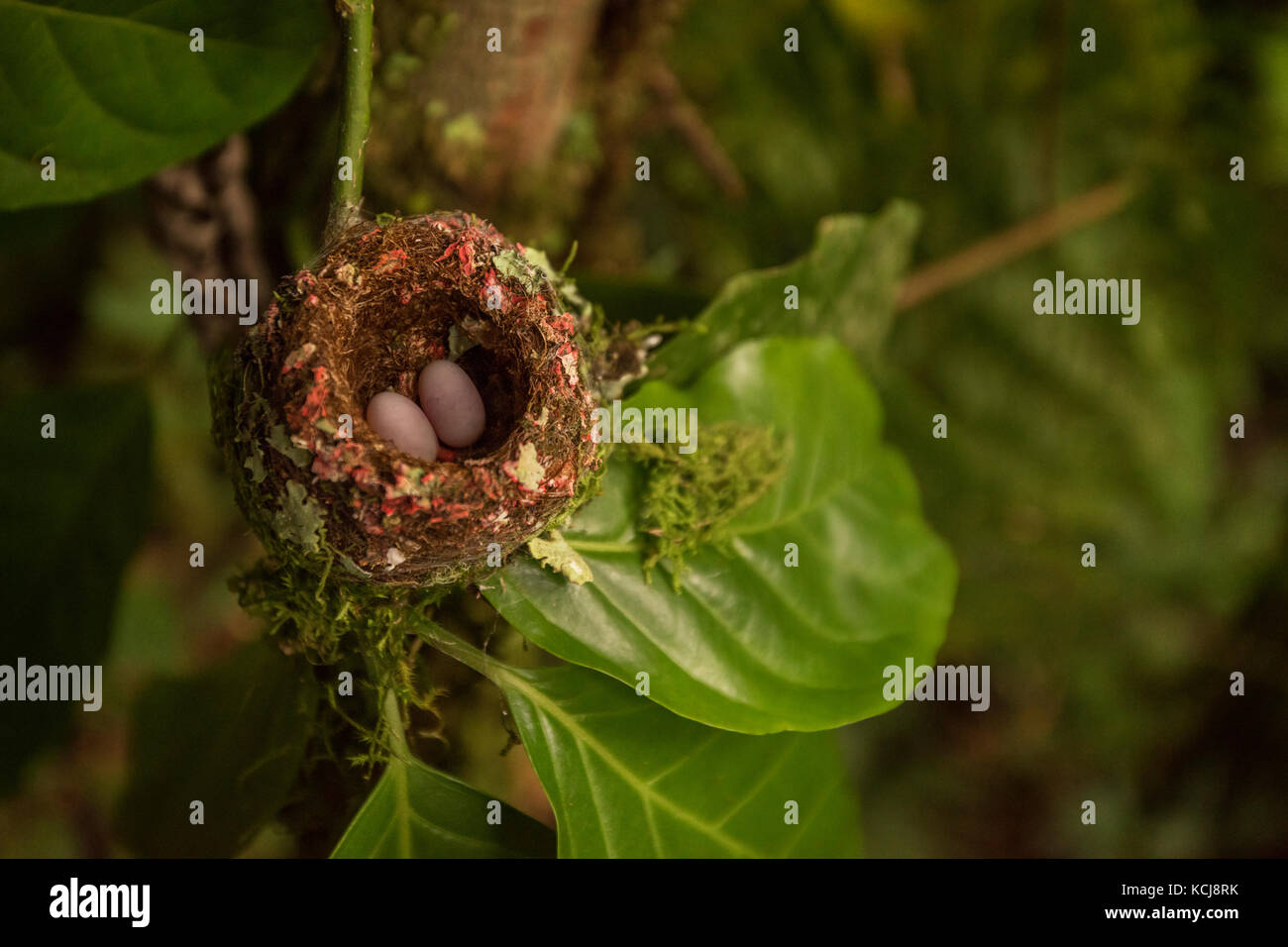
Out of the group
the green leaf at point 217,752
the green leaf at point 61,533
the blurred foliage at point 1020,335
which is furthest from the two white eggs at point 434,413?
the blurred foliage at point 1020,335

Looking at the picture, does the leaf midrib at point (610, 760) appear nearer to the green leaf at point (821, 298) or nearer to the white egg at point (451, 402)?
the white egg at point (451, 402)

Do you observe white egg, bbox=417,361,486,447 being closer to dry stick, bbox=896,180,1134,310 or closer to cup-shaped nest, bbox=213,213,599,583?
cup-shaped nest, bbox=213,213,599,583

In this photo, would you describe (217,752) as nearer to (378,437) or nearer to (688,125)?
(378,437)

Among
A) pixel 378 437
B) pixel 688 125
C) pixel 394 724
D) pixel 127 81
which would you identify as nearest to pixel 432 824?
pixel 394 724

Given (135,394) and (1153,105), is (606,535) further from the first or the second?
(1153,105)

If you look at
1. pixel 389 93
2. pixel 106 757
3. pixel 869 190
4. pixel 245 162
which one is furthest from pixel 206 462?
pixel 869 190

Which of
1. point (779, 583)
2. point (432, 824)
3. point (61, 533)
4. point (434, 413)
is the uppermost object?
point (434, 413)
